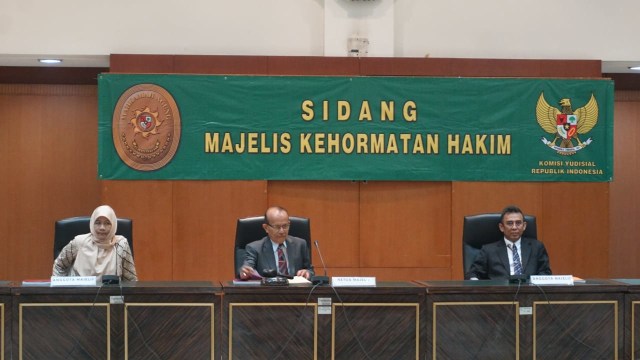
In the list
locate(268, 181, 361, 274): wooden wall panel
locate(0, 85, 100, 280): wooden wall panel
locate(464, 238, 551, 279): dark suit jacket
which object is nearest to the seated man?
locate(464, 238, 551, 279): dark suit jacket

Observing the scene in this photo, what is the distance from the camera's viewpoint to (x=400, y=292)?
13.0ft

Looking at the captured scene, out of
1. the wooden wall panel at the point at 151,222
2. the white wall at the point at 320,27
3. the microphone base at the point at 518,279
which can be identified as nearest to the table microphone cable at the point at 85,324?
the microphone base at the point at 518,279

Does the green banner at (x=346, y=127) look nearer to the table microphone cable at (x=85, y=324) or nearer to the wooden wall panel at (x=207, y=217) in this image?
the wooden wall panel at (x=207, y=217)

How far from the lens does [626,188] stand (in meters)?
8.49

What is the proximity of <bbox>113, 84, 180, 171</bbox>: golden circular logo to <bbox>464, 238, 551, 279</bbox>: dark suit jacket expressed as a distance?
9.79 feet

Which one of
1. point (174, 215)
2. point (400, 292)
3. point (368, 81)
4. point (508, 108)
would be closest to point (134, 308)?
point (400, 292)

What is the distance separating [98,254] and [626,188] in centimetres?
599

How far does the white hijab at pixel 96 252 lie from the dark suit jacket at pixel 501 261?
2.27 m

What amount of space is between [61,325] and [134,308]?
1.19 feet

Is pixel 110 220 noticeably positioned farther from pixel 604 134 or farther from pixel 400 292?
pixel 604 134

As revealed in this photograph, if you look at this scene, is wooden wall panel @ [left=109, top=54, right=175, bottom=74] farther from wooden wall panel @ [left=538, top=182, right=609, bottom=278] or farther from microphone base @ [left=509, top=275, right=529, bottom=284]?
microphone base @ [left=509, top=275, right=529, bottom=284]

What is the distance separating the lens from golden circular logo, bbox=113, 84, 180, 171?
22.3ft

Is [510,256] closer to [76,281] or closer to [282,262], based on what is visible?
[282,262]

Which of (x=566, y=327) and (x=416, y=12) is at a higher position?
(x=416, y=12)
